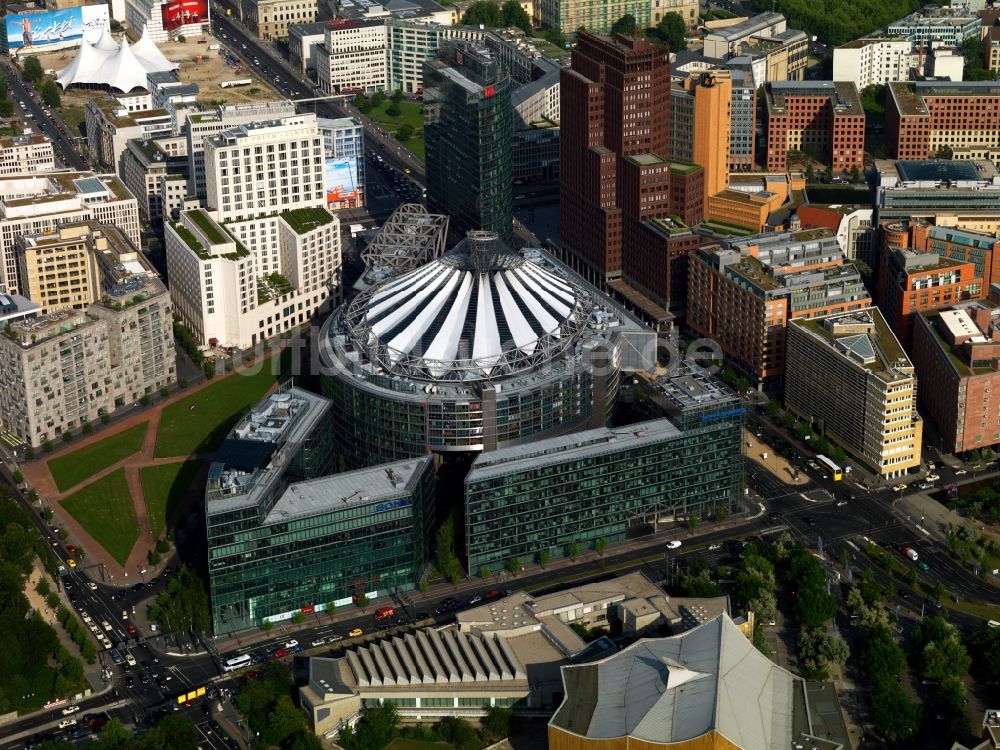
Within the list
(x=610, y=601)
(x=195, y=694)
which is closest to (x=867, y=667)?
(x=610, y=601)

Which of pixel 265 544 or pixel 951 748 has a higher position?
pixel 265 544

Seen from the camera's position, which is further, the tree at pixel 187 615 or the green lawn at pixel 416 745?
the tree at pixel 187 615

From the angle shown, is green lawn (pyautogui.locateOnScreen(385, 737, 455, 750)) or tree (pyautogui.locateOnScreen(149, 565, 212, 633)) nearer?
green lawn (pyautogui.locateOnScreen(385, 737, 455, 750))

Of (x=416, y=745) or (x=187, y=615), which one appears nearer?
(x=416, y=745)

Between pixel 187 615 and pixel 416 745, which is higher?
pixel 187 615

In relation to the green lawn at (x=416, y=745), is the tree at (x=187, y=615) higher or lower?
higher

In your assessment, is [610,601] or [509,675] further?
[610,601]

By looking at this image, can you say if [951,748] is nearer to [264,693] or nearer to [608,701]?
[608,701]

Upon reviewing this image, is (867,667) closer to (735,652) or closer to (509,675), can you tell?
(735,652)

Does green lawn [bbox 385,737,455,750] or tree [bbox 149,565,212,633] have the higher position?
tree [bbox 149,565,212,633]
